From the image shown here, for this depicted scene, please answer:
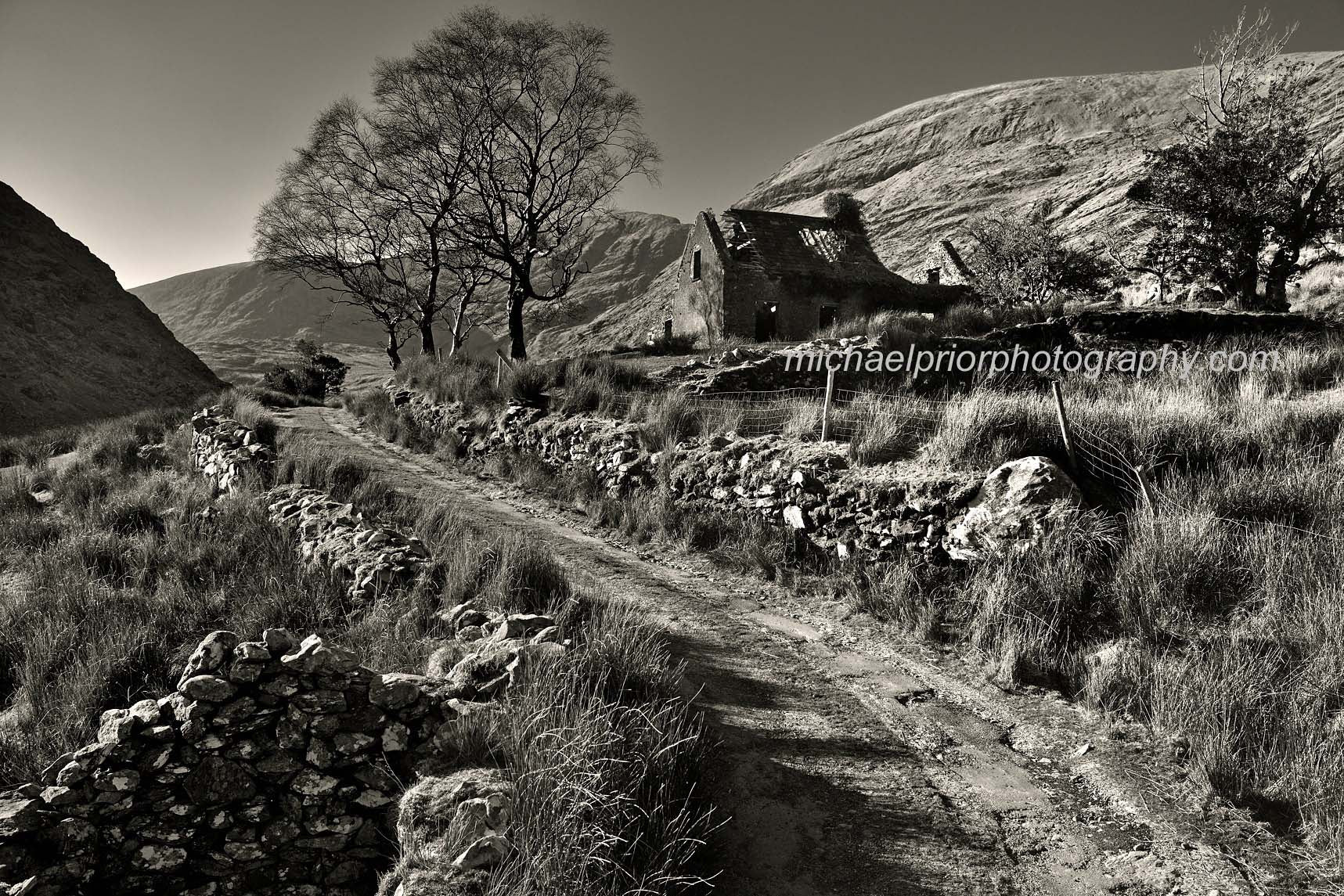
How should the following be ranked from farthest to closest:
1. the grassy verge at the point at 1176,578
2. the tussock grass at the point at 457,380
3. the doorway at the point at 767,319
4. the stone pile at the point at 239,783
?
the doorway at the point at 767,319 → the tussock grass at the point at 457,380 → the grassy verge at the point at 1176,578 → the stone pile at the point at 239,783

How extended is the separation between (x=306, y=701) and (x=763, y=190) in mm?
87899

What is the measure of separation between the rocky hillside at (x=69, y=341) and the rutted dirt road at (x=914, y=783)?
22.6 meters

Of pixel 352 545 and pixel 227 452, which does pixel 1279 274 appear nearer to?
pixel 352 545

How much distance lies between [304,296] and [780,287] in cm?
16663

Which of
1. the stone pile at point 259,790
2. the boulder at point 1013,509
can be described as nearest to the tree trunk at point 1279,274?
the boulder at point 1013,509

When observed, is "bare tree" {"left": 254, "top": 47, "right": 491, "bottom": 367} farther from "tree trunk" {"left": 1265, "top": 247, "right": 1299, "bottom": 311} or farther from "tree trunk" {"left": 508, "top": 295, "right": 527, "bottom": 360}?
"tree trunk" {"left": 1265, "top": 247, "right": 1299, "bottom": 311}

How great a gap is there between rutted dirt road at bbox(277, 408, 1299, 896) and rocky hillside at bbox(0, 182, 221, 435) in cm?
2259

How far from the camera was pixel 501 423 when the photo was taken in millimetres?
13617

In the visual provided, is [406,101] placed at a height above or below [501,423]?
above

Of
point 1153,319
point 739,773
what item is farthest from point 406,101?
point 739,773

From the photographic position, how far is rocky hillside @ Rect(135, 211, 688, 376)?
13250cm

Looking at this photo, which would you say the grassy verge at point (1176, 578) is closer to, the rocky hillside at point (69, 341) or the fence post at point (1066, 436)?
the fence post at point (1066, 436)

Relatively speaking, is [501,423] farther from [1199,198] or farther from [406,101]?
[1199,198]

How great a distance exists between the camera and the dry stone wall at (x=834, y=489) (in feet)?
20.9
